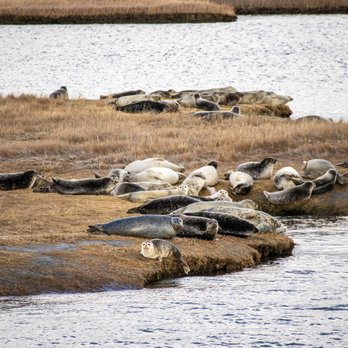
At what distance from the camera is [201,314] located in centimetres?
1223

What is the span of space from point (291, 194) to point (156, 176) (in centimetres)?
232

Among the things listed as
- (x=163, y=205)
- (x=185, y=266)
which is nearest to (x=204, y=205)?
(x=163, y=205)

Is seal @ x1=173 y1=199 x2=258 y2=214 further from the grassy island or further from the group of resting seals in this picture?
the group of resting seals

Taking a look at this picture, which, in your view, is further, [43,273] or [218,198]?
[218,198]

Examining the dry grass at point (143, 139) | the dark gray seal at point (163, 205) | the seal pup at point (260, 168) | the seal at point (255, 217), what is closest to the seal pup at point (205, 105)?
the dry grass at point (143, 139)

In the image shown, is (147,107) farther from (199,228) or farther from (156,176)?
(199,228)

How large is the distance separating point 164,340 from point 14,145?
12674 mm

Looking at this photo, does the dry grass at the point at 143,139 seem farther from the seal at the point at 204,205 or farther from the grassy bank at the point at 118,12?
the grassy bank at the point at 118,12

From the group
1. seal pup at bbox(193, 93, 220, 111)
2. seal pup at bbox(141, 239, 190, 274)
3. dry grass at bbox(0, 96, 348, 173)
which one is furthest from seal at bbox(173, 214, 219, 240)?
seal pup at bbox(193, 93, 220, 111)

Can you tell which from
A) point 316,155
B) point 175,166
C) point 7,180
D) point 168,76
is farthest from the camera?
point 168,76

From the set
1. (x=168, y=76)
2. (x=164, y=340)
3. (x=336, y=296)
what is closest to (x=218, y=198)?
(x=336, y=296)

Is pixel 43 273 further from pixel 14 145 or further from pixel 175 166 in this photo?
pixel 14 145

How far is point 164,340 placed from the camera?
11.3m

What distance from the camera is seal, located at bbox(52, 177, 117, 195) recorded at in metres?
18.0
